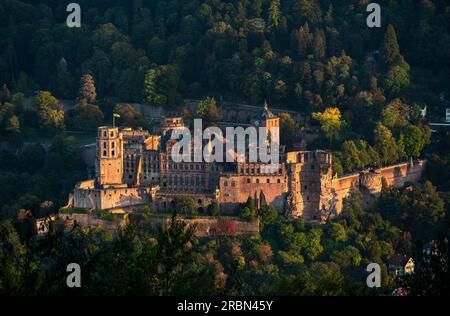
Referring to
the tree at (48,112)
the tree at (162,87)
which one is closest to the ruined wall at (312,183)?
the tree at (162,87)

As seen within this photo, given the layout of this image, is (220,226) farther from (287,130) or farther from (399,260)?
(287,130)

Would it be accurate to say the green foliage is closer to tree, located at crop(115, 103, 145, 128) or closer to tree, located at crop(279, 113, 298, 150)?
tree, located at crop(279, 113, 298, 150)

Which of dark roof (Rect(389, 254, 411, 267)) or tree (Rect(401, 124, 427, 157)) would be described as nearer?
dark roof (Rect(389, 254, 411, 267))

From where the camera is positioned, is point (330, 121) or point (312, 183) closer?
point (312, 183)

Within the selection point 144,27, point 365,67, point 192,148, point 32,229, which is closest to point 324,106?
point 365,67

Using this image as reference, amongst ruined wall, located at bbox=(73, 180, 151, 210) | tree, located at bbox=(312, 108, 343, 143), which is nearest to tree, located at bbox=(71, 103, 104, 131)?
tree, located at bbox=(312, 108, 343, 143)

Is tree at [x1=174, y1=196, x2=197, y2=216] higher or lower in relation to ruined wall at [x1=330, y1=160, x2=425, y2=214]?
lower

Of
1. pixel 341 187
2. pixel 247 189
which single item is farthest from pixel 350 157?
pixel 247 189
